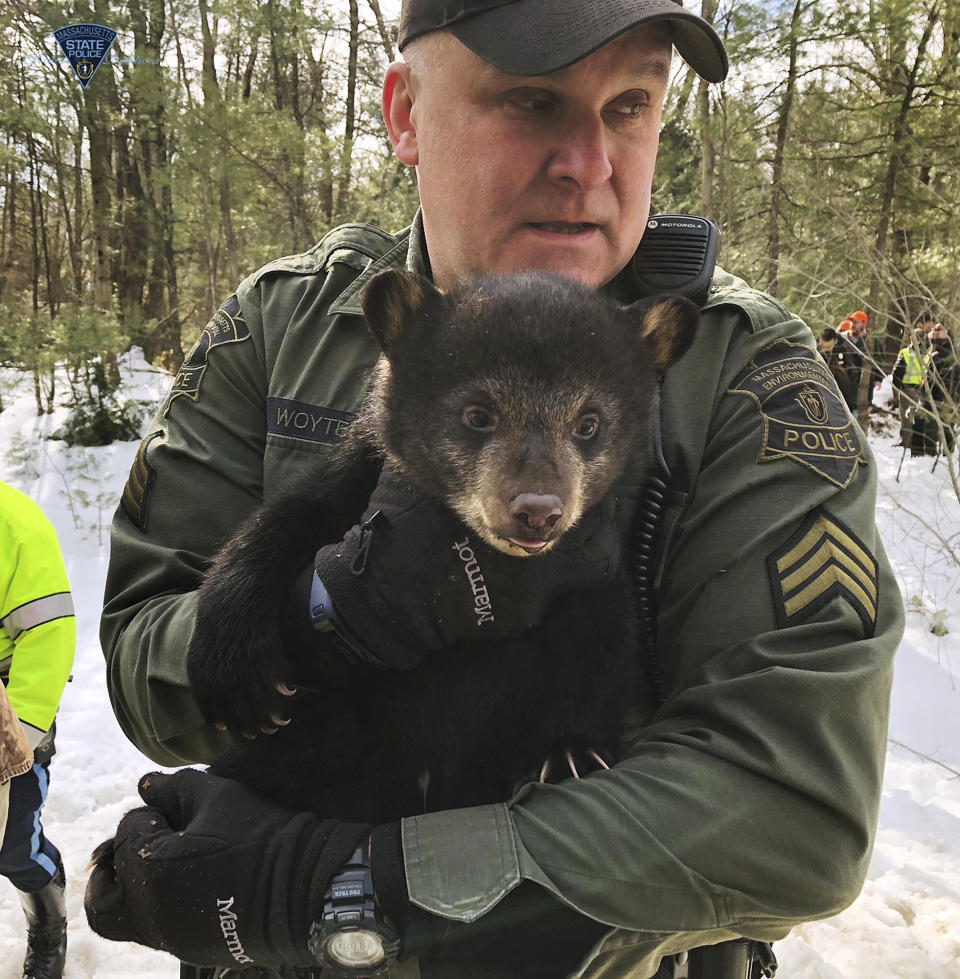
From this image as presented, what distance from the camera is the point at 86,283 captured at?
44.4ft

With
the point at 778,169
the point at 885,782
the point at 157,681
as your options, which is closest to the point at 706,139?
the point at 778,169

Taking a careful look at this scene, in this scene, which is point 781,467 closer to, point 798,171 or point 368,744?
point 368,744

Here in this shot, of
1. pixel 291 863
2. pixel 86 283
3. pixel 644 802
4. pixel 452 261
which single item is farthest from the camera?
pixel 86 283

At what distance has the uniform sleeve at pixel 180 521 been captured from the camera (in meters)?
2.00

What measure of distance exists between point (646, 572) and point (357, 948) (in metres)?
0.99

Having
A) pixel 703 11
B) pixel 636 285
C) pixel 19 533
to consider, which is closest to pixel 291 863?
pixel 636 285

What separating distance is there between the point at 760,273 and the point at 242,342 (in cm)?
1168

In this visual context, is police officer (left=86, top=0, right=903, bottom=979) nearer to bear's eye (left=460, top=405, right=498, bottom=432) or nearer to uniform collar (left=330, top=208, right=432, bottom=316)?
uniform collar (left=330, top=208, right=432, bottom=316)

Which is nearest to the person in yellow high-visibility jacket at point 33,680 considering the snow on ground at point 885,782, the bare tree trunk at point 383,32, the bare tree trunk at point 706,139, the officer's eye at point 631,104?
the snow on ground at point 885,782

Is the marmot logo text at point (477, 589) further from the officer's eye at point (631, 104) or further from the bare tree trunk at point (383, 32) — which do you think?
the bare tree trunk at point (383, 32)

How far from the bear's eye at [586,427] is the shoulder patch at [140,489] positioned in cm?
109

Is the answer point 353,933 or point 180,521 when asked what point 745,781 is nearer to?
point 353,933

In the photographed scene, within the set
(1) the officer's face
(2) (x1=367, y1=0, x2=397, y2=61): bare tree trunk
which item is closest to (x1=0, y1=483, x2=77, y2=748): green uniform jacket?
(1) the officer's face

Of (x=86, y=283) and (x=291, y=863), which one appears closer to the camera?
(x=291, y=863)
